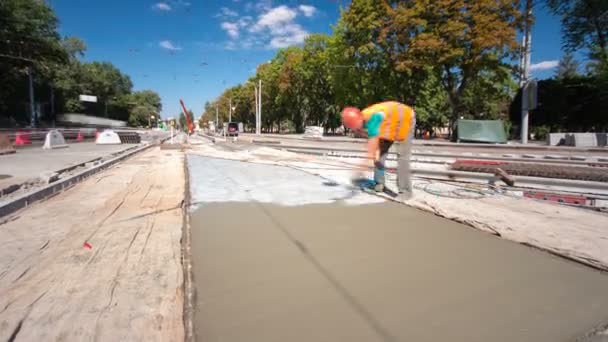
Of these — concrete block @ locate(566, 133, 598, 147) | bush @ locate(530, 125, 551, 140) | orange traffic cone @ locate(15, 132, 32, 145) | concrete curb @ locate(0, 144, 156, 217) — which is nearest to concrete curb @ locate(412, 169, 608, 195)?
concrete curb @ locate(0, 144, 156, 217)

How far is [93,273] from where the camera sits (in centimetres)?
246

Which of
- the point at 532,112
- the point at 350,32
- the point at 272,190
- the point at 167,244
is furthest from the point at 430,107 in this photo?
the point at 167,244

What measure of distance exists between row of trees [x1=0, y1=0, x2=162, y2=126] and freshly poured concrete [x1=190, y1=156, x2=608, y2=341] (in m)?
35.3

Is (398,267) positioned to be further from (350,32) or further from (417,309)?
(350,32)

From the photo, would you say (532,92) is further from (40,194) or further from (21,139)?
(21,139)

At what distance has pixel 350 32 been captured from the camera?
33.4 metres

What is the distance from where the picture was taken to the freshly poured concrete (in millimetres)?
1864

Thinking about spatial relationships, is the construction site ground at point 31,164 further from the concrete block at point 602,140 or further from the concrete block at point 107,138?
the concrete block at point 602,140

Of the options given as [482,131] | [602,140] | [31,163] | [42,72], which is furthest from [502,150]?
[42,72]

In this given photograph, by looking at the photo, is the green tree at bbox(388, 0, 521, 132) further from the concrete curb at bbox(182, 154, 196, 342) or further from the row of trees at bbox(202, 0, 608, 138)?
the concrete curb at bbox(182, 154, 196, 342)

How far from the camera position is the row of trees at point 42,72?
32.8m

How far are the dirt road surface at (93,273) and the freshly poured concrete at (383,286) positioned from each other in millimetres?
247

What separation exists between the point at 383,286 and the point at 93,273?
88.0 inches

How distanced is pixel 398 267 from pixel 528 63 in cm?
2715
